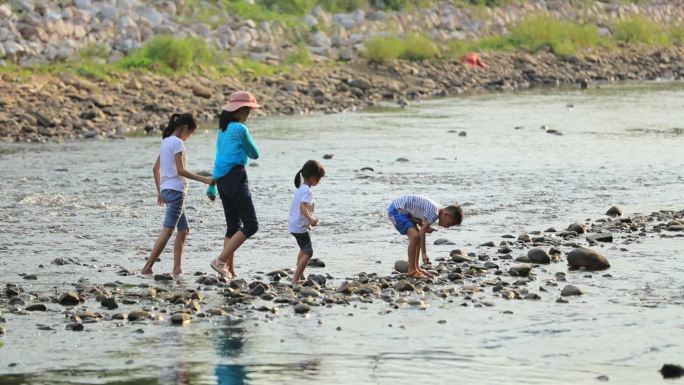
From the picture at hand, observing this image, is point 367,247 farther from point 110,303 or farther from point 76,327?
point 76,327

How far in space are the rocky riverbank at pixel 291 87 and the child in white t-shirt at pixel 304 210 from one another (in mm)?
14324

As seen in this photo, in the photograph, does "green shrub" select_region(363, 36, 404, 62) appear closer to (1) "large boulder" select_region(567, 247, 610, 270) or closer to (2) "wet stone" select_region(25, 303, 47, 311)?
(1) "large boulder" select_region(567, 247, 610, 270)

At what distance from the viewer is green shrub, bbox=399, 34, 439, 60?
41.5m

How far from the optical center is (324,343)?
1047 cm

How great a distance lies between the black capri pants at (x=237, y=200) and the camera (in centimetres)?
1288

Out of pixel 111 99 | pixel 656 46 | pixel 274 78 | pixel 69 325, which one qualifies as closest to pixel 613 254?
pixel 69 325

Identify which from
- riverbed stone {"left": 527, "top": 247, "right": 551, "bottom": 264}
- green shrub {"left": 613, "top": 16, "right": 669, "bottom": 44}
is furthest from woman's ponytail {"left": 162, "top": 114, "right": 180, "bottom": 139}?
green shrub {"left": 613, "top": 16, "right": 669, "bottom": 44}

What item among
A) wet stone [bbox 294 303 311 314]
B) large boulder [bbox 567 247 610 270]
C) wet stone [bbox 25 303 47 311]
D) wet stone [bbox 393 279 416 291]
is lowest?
wet stone [bbox 25 303 47 311]

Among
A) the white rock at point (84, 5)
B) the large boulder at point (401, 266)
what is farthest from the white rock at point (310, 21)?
the large boulder at point (401, 266)

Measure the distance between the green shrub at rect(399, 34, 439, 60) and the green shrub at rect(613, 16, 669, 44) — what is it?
401 inches

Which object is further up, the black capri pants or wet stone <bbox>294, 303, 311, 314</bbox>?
the black capri pants

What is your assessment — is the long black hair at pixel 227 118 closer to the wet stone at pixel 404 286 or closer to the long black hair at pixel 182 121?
the long black hair at pixel 182 121

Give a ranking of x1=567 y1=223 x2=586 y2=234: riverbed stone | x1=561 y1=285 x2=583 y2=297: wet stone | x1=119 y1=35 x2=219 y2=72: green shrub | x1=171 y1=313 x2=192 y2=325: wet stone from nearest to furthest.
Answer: x1=171 y1=313 x2=192 y2=325: wet stone, x1=561 y1=285 x2=583 y2=297: wet stone, x1=567 y1=223 x2=586 y2=234: riverbed stone, x1=119 y1=35 x2=219 y2=72: green shrub

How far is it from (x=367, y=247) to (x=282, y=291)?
2.90 metres
